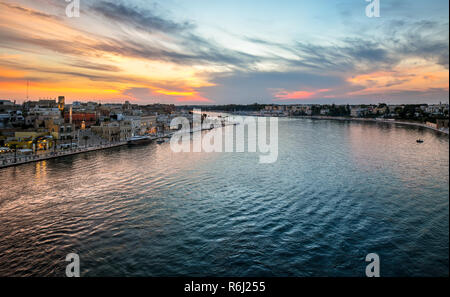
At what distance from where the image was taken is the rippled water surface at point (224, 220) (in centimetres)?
955

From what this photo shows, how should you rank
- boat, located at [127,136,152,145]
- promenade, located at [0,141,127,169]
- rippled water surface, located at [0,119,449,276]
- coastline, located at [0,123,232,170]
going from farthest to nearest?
boat, located at [127,136,152,145] → promenade, located at [0,141,127,169] → coastline, located at [0,123,232,170] → rippled water surface, located at [0,119,449,276]

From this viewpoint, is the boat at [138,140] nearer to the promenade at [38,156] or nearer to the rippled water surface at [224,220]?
the promenade at [38,156]

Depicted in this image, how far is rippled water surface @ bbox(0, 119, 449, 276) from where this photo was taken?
9547 millimetres

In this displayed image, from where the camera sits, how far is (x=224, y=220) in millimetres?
13312

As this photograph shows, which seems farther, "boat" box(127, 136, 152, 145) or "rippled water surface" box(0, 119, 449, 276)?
"boat" box(127, 136, 152, 145)

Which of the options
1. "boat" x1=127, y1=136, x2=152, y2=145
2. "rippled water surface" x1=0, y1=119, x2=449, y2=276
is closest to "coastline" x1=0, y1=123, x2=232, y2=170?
"rippled water surface" x1=0, y1=119, x2=449, y2=276

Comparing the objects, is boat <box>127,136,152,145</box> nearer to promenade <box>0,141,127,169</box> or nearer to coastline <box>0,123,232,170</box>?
coastline <box>0,123,232,170</box>

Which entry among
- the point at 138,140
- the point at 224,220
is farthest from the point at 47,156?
the point at 224,220

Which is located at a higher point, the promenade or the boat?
the boat

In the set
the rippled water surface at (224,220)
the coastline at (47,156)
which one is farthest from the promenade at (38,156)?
the rippled water surface at (224,220)

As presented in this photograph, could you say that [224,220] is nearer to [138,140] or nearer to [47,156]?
[47,156]

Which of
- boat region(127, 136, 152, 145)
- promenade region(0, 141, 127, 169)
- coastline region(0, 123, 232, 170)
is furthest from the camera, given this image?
boat region(127, 136, 152, 145)

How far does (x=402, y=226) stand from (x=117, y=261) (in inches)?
505

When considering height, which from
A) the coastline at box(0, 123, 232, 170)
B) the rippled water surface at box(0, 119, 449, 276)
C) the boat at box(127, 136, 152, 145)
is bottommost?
the rippled water surface at box(0, 119, 449, 276)
